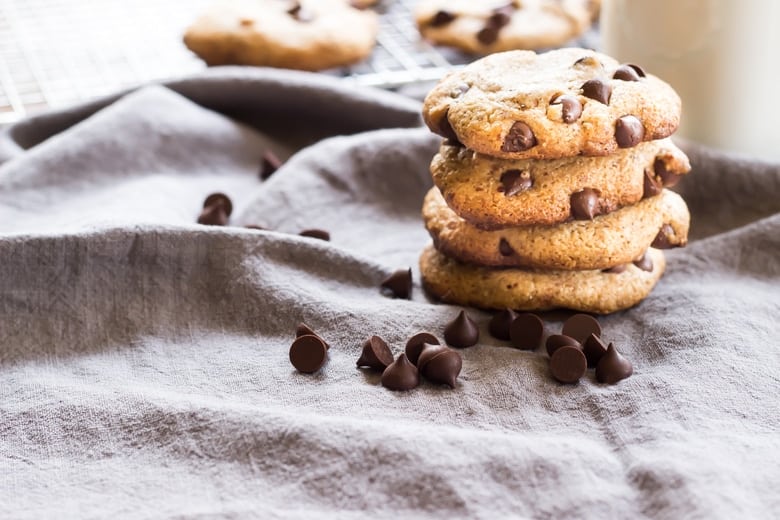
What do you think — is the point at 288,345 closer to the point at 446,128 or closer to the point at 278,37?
the point at 446,128

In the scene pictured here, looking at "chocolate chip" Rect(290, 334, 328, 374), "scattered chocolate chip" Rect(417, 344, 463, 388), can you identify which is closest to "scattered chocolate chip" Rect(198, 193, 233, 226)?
"chocolate chip" Rect(290, 334, 328, 374)

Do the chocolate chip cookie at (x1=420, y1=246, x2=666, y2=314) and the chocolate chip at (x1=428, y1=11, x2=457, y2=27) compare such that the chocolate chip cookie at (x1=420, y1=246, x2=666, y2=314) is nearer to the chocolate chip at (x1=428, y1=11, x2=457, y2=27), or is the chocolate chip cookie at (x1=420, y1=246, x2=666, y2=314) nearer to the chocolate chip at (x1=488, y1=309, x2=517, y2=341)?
the chocolate chip at (x1=488, y1=309, x2=517, y2=341)

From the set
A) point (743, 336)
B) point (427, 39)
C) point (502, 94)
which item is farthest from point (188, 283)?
point (427, 39)

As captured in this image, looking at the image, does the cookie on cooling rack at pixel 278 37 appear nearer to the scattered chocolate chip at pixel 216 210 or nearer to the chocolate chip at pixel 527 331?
the scattered chocolate chip at pixel 216 210

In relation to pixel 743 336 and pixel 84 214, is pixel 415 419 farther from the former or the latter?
pixel 84 214

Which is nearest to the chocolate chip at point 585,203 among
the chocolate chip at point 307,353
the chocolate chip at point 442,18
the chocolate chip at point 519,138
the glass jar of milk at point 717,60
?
the chocolate chip at point 519,138

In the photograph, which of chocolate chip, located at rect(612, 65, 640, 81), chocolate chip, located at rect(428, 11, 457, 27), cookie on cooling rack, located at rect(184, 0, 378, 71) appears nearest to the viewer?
chocolate chip, located at rect(612, 65, 640, 81)

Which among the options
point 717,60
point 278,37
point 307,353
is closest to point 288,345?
point 307,353
